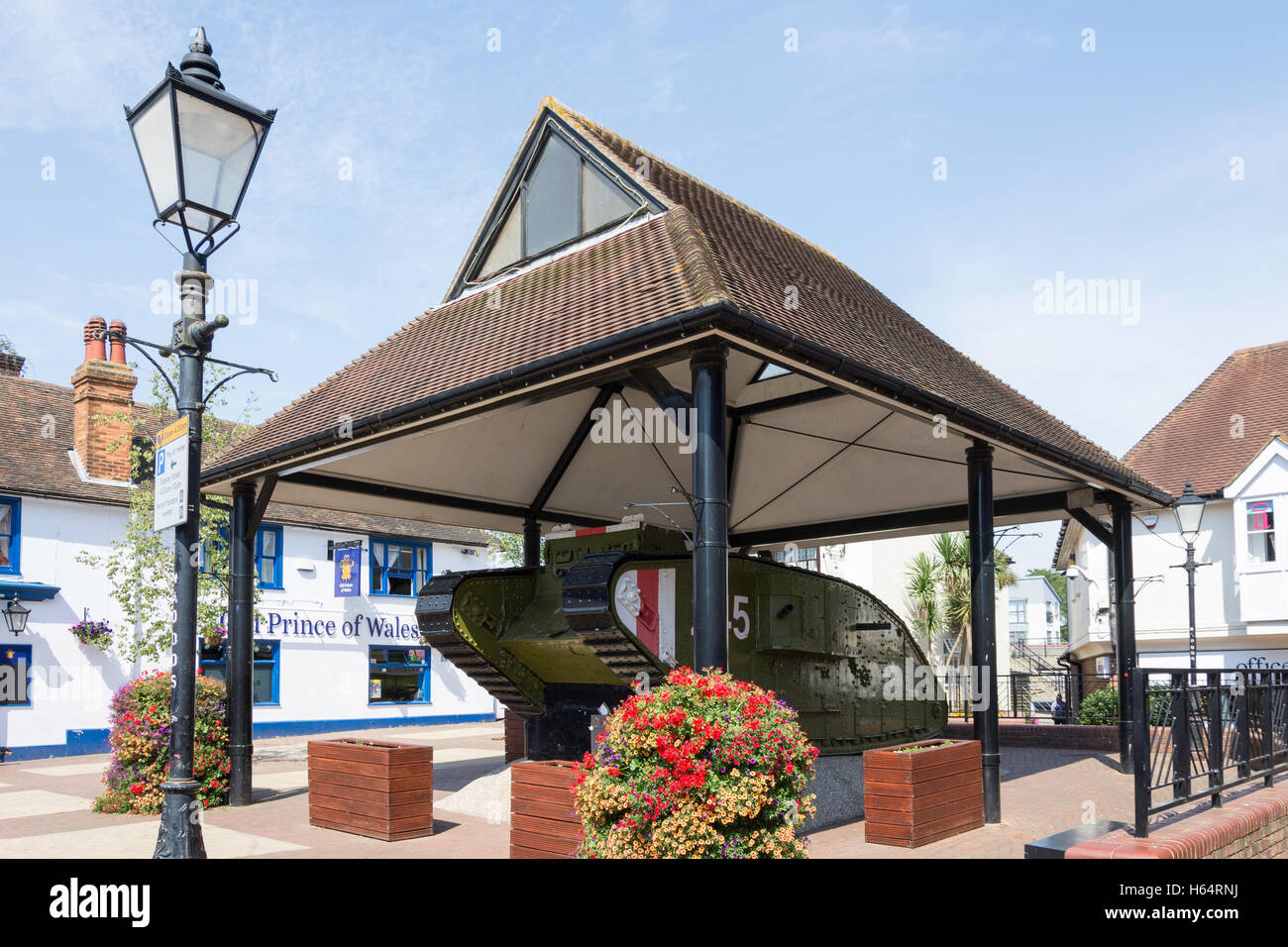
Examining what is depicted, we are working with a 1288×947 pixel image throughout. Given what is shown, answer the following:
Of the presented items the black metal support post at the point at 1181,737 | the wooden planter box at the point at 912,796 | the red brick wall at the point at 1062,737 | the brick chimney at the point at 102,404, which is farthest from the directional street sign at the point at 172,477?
the brick chimney at the point at 102,404

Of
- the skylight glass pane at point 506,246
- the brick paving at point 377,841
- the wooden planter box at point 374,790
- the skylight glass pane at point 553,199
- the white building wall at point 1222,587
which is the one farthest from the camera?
the white building wall at point 1222,587

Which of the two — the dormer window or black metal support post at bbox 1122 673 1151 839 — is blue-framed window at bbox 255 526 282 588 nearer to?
the dormer window

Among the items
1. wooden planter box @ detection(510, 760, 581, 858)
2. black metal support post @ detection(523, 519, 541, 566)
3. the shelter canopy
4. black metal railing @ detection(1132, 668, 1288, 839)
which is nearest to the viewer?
black metal railing @ detection(1132, 668, 1288, 839)

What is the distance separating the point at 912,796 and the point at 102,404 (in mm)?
20869

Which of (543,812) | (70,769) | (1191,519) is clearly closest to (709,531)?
(543,812)

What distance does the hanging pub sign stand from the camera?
89.7 feet

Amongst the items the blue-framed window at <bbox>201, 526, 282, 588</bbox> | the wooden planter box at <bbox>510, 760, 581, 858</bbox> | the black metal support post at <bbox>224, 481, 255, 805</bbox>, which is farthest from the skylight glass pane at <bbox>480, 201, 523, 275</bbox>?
the blue-framed window at <bbox>201, 526, 282, 588</bbox>

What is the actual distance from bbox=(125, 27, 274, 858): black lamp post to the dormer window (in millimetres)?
6015

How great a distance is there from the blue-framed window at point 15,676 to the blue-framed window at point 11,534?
152cm

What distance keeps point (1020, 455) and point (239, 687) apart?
31.0 ft

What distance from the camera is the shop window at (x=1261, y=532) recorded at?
84.4 ft

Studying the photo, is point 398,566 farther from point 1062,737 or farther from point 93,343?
point 1062,737

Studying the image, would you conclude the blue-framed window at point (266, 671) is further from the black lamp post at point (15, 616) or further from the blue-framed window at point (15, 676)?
the black lamp post at point (15, 616)

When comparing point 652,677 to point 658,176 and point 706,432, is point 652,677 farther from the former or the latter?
point 658,176
